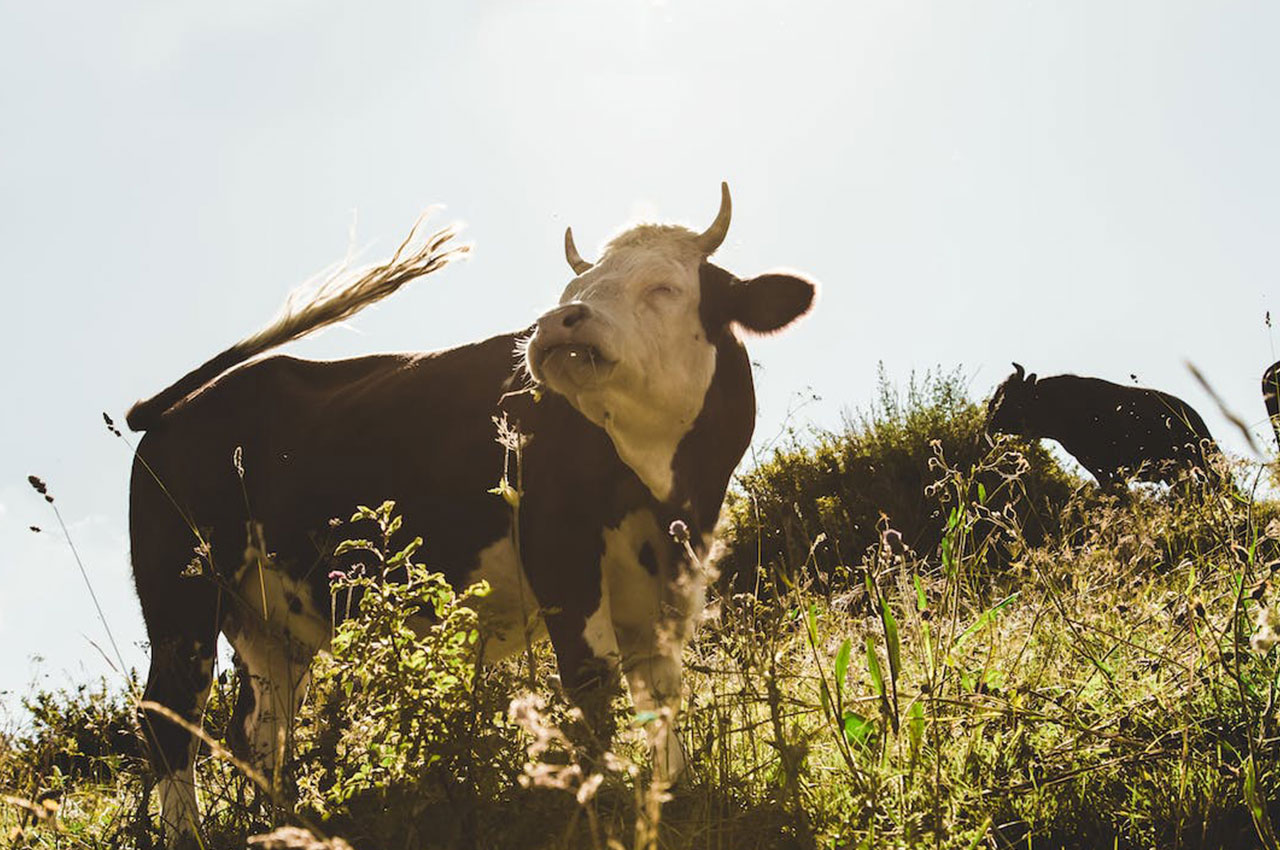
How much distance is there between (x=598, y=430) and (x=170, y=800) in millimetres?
2173

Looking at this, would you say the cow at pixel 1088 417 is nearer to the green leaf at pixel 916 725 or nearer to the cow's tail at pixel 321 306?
the cow's tail at pixel 321 306

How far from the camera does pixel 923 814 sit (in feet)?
7.00

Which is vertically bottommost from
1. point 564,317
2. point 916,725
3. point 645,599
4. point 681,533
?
point 916,725

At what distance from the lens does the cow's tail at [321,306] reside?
16.6 feet

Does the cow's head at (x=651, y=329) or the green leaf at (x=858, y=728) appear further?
the cow's head at (x=651, y=329)

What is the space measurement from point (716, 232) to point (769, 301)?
36 centimetres

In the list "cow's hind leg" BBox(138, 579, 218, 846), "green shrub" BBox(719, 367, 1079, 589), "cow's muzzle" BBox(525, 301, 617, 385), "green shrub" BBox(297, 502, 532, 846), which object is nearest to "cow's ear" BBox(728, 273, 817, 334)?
"cow's muzzle" BBox(525, 301, 617, 385)

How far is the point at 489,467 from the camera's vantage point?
13.2ft

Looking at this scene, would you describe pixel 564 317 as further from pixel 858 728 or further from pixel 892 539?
pixel 858 728

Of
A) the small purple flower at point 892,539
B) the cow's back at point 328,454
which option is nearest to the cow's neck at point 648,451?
the cow's back at point 328,454

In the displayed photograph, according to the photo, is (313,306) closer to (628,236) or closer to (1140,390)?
(628,236)

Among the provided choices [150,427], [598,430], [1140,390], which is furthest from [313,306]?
[1140,390]

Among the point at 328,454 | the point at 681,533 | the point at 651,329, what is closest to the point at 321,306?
the point at 328,454

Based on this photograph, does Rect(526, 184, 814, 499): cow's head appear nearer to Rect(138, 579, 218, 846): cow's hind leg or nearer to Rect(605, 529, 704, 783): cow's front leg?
Rect(605, 529, 704, 783): cow's front leg
